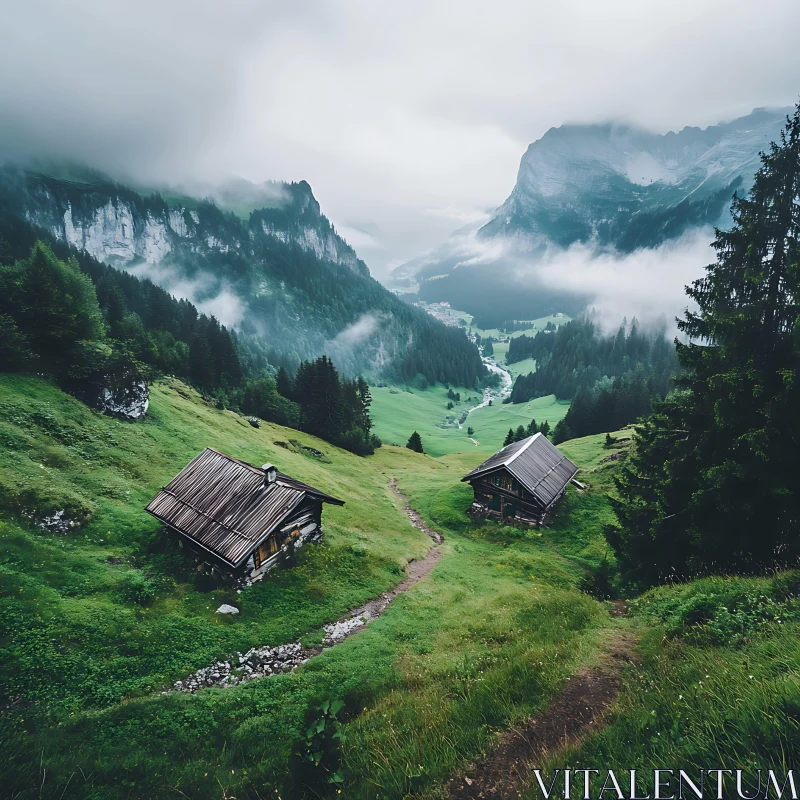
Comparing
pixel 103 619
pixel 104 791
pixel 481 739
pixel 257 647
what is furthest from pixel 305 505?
pixel 481 739

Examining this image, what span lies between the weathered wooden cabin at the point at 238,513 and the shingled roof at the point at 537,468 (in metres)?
21.6

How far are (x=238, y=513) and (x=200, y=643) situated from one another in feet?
23.4

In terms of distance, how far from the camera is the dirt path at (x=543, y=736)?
20.1 feet

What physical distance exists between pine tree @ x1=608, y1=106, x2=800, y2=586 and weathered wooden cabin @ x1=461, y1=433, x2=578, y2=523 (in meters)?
20.3

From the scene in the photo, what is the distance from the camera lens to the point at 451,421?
175 meters

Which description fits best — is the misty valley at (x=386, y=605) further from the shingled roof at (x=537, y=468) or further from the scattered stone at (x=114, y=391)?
the shingled roof at (x=537, y=468)

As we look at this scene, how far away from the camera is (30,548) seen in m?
17.5

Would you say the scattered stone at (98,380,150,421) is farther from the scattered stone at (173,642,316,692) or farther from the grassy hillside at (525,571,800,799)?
the grassy hillside at (525,571,800,799)

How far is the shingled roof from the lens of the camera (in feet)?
128

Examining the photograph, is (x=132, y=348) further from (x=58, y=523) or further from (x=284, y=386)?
(x=58, y=523)

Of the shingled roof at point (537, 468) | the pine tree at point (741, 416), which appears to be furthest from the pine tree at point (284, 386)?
the pine tree at point (741, 416)

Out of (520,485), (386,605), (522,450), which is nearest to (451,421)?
(522,450)

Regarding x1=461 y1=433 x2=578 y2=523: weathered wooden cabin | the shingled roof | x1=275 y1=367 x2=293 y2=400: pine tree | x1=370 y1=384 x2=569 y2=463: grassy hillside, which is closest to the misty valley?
x1=461 y1=433 x2=578 y2=523: weathered wooden cabin

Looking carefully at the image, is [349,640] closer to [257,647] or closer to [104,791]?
[257,647]
